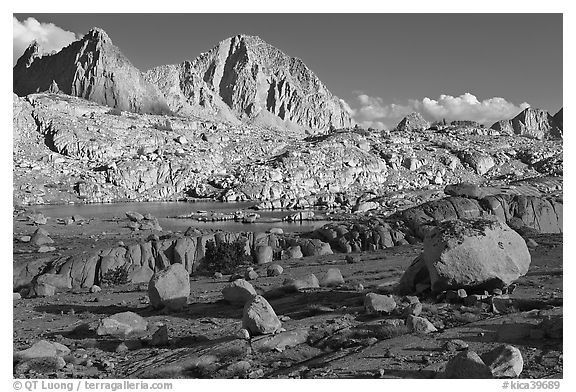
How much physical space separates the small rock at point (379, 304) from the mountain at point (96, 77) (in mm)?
156986

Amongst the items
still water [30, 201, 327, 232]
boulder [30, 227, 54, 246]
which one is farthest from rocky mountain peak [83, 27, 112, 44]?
boulder [30, 227, 54, 246]

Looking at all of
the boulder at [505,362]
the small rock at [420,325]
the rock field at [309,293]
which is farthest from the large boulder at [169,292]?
the boulder at [505,362]

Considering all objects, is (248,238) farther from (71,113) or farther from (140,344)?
(71,113)

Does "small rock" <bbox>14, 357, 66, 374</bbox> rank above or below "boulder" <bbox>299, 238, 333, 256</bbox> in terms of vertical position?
below

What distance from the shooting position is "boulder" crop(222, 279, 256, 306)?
14.3 m

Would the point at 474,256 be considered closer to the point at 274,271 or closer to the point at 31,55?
the point at 274,271

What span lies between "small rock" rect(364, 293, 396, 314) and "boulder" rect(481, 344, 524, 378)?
3.53 meters

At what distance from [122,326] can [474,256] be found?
9.22 meters

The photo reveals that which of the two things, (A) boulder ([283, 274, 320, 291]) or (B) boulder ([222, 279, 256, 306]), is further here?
(A) boulder ([283, 274, 320, 291])

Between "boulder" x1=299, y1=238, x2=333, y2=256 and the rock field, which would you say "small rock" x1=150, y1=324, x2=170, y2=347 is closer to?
the rock field

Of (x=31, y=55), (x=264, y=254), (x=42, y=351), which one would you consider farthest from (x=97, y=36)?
(x=42, y=351)

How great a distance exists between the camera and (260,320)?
32.0ft

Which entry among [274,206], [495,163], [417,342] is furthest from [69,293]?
[495,163]

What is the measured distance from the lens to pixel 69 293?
20.1 meters
